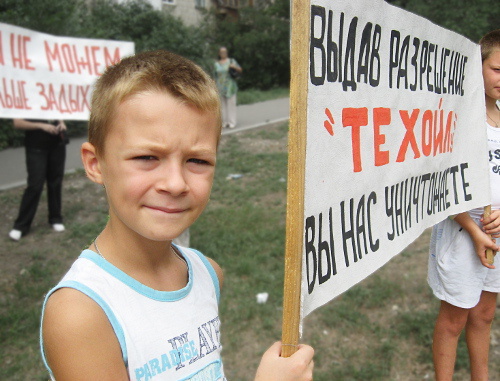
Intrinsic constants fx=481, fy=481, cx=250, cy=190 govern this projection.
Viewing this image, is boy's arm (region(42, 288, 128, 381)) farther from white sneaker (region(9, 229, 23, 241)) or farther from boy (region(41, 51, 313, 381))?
white sneaker (region(9, 229, 23, 241))

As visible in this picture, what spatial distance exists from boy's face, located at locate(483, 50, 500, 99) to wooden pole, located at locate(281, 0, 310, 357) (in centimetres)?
166

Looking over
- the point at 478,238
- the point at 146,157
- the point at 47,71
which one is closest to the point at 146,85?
the point at 146,157

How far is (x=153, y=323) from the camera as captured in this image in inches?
44.7

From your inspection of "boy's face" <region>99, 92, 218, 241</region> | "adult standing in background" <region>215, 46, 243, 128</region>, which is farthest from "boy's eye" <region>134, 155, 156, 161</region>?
"adult standing in background" <region>215, 46, 243, 128</region>

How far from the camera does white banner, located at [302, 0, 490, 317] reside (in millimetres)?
1214

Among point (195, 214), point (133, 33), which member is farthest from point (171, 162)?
point (133, 33)

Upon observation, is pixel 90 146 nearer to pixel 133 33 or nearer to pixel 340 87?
pixel 340 87

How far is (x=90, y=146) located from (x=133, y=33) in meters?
18.3

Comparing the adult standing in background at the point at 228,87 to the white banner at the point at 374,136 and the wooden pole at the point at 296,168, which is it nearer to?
the white banner at the point at 374,136

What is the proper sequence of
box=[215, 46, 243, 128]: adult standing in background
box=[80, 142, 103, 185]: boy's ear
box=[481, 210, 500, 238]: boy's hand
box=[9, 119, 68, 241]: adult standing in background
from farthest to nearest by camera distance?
box=[215, 46, 243, 128]: adult standing in background, box=[9, 119, 68, 241]: adult standing in background, box=[481, 210, 500, 238]: boy's hand, box=[80, 142, 103, 185]: boy's ear

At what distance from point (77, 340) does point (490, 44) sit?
2314 millimetres

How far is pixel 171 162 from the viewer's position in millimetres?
1102

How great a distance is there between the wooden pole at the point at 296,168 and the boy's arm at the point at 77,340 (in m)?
0.40

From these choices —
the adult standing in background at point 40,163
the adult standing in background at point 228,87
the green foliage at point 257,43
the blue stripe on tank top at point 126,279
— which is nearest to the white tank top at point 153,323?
the blue stripe on tank top at point 126,279
